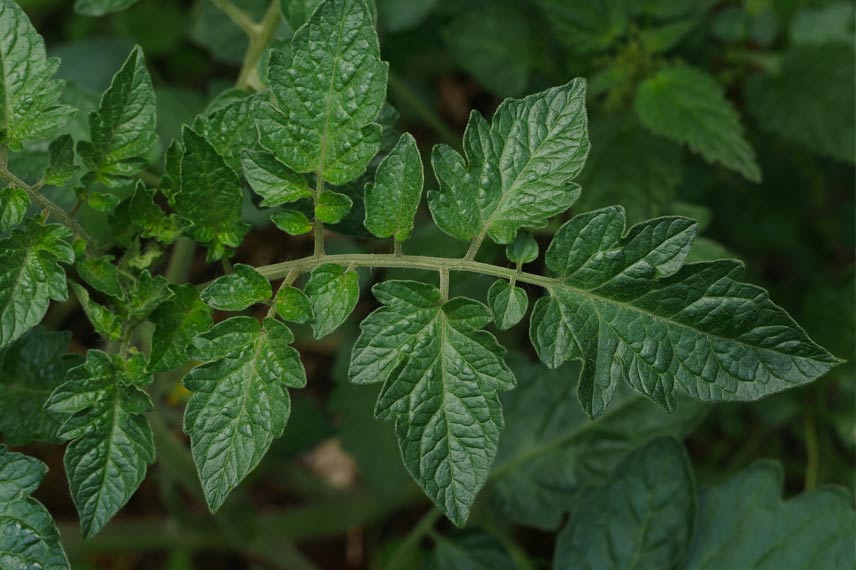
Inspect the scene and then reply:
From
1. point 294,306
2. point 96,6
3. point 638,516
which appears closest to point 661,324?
point 294,306

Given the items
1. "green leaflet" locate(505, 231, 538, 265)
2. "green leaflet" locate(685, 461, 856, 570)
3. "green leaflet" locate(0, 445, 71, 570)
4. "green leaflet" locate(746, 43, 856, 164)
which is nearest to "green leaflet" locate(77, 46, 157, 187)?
"green leaflet" locate(0, 445, 71, 570)

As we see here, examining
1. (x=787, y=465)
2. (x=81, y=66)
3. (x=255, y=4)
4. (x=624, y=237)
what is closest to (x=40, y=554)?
(x=624, y=237)

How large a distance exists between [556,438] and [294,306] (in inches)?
39.6

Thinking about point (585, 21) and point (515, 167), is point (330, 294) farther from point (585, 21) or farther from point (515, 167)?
point (585, 21)

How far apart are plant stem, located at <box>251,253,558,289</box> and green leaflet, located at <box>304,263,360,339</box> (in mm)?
24

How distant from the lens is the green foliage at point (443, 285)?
1.33 meters

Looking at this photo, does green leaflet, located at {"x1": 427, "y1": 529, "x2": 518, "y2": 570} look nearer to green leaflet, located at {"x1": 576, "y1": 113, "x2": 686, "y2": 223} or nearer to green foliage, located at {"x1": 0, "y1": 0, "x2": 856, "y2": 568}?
green foliage, located at {"x1": 0, "y1": 0, "x2": 856, "y2": 568}

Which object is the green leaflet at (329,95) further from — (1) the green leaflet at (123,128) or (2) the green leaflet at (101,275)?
(2) the green leaflet at (101,275)

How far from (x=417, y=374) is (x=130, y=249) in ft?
1.89

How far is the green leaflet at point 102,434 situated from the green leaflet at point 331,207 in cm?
37

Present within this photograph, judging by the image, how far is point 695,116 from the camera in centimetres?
206

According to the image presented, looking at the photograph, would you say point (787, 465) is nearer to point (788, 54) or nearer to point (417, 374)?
point (788, 54)

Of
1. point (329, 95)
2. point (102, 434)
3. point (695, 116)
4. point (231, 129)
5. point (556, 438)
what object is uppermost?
point (329, 95)

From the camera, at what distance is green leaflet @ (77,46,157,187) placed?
1444 millimetres
